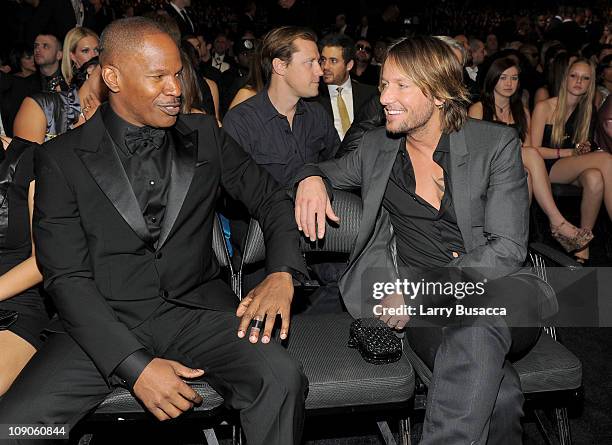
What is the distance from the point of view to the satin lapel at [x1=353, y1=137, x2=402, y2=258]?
2740 millimetres

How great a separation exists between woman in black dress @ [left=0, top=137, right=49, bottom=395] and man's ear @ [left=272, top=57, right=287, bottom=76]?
172cm

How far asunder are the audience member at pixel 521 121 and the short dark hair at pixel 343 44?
1.09m

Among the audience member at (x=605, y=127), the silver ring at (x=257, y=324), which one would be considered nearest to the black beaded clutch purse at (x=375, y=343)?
the silver ring at (x=257, y=324)

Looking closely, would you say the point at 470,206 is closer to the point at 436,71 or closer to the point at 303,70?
the point at 436,71

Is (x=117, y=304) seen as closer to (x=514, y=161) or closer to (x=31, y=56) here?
(x=514, y=161)

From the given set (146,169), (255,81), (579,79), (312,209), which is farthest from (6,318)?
(579,79)

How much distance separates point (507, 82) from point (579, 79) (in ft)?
2.38

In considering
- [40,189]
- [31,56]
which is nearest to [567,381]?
[40,189]

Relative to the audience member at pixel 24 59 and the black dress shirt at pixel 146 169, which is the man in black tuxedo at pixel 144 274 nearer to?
the black dress shirt at pixel 146 169

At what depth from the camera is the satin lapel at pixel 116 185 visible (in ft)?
7.55

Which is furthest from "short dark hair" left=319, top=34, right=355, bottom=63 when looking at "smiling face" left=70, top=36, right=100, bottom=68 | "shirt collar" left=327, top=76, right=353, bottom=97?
"smiling face" left=70, top=36, right=100, bottom=68

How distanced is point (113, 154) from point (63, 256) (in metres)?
0.41

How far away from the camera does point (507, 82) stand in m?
5.05

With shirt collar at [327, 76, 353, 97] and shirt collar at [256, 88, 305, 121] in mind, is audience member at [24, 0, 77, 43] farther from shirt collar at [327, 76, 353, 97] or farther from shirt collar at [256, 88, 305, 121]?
shirt collar at [256, 88, 305, 121]
